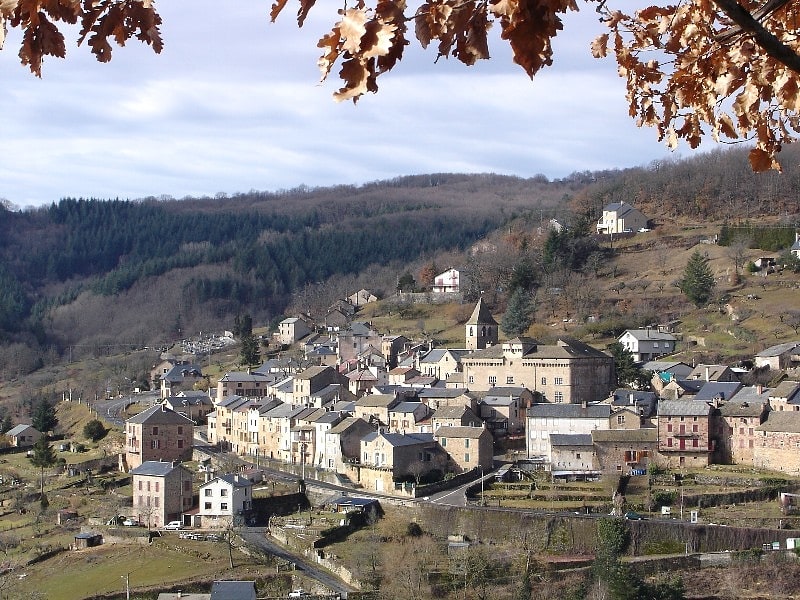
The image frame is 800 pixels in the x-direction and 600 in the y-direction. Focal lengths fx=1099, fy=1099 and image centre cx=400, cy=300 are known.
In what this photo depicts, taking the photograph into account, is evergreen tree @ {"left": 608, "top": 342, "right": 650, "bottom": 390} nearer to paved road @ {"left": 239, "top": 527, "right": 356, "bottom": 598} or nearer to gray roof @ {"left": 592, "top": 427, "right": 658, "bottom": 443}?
gray roof @ {"left": 592, "top": 427, "right": 658, "bottom": 443}

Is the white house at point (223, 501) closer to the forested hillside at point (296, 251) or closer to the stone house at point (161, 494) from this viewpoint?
the stone house at point (161, 494)

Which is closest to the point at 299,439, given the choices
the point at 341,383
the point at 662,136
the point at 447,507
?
the point at 341,383

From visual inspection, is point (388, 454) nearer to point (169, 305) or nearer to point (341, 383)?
point (341, 383)

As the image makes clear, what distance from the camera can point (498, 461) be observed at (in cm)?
4581

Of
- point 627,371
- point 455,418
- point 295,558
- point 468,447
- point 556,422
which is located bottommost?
point 295,558

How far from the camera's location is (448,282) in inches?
3457

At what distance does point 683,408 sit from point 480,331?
2086 centimetres

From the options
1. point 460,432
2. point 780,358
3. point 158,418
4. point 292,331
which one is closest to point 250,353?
point 292,331

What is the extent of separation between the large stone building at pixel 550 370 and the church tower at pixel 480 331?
754 cm

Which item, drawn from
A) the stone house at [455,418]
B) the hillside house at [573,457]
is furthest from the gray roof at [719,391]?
the stone house at [455,418]

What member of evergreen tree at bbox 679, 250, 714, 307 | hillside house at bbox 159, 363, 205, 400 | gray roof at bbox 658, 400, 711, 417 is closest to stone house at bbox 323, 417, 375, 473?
gray roof at bbox 658, 400, 711, 417

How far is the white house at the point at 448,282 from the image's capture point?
3403 inches

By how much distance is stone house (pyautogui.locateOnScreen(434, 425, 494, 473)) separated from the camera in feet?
146

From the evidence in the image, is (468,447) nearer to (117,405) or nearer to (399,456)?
(399,456)
